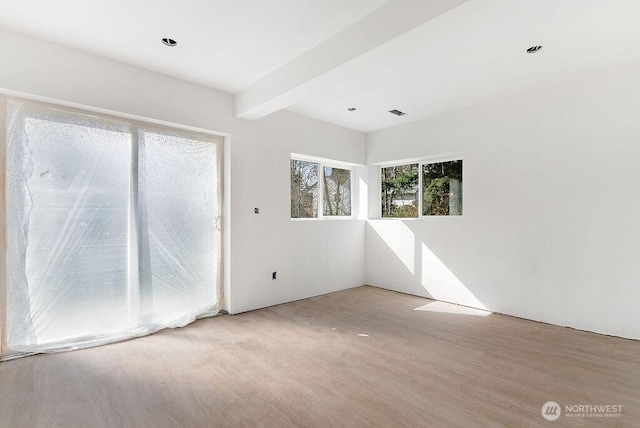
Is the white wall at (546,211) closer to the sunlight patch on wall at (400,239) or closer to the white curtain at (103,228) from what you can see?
the sunlight patch on wall at (400,239)

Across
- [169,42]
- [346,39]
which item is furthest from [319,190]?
[169,42]

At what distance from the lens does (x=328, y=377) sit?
7.64 ft

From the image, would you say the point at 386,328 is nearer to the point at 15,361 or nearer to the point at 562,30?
the point at 562,30

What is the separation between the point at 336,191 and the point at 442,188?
170cm

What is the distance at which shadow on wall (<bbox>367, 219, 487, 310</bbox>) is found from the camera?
14.3ft

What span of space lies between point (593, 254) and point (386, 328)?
2300 mm

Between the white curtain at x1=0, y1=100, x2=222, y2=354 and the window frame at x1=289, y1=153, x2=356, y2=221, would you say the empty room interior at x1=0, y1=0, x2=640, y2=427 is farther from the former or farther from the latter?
the window frame at x1=289, y1=153, x2=356, y2=221

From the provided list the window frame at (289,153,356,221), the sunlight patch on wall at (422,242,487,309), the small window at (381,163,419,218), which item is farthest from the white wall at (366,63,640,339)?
the window frame at (289,153,356,221)

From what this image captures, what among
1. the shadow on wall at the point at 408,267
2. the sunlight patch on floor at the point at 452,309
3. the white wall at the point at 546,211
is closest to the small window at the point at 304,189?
the shadow on wall at the point at 408,267

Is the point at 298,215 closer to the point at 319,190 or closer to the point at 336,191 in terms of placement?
the point at 319,190

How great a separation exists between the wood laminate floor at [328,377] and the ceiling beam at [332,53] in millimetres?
2429

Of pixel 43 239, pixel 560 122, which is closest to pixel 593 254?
pixel 560 122

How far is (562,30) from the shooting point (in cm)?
236

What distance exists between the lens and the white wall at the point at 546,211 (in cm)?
309
